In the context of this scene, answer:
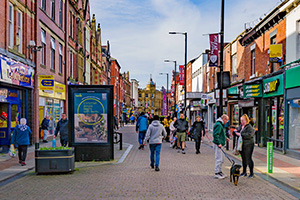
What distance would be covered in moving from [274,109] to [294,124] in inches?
99.8

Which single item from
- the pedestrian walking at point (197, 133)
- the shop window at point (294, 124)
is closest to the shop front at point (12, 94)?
the pedestrian walking at point (197, 133)

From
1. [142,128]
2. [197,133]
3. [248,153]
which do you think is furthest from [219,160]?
[142,128]

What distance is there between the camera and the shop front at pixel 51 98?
2017cm

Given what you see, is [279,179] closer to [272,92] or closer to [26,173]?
[26,173]

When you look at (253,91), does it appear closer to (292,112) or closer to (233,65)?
(292,112)

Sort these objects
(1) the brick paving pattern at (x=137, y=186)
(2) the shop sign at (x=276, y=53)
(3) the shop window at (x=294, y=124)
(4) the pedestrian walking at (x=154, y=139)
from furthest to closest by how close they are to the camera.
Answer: (2) the shop sign at (x=276, y=53)
(3) the shop window at (x=294, y=124)
(4) the pedestrian walking at (x=154, y=139)
(1) the brick paving pattern at (x=137, y=186)

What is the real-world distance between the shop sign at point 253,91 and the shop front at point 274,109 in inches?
17.2

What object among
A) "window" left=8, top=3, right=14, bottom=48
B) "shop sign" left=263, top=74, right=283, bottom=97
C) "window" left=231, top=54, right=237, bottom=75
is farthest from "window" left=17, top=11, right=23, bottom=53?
"window" left=231, top=54, right=237, bottom=75

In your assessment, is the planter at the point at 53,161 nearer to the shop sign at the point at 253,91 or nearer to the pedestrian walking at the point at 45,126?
the pedestrian walking at the point at 45,126

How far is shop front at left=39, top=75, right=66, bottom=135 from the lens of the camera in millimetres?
20172

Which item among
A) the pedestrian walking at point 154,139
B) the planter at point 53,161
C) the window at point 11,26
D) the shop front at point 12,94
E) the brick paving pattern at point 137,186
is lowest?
the brick paving pattern at point 137,186

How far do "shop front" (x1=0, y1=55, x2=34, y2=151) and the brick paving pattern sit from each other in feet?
20.2

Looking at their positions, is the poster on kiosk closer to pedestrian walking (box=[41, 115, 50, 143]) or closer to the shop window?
the shop window

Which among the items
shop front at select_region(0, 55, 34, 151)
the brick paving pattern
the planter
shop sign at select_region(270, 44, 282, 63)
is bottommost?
the brick paving pattern
